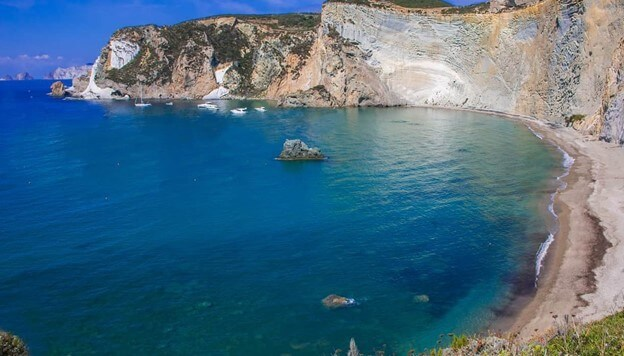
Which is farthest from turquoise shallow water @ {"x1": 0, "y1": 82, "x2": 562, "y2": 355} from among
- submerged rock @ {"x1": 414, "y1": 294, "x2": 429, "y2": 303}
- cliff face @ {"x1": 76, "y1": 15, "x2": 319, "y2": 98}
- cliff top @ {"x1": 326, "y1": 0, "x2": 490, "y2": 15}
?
cliff face @ {"x1": 76, "y1": 15, "x2": 319, "y2": 98}

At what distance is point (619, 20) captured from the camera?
6400cm

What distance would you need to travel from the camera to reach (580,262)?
29031mm

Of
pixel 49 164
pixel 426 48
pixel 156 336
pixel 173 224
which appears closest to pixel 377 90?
pixel 426 48

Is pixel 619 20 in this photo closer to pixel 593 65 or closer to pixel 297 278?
pixel 593 65

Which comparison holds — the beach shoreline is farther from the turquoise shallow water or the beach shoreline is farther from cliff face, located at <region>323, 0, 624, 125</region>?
cliff face, located at <region>323, 0, 624, 125</region>

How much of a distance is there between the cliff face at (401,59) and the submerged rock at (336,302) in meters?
45.2

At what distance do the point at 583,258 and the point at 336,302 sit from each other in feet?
51.4

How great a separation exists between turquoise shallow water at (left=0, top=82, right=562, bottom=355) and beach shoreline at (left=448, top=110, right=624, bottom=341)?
1293 millimetres

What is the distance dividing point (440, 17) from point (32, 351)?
97.6 metres

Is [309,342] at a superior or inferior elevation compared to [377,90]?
inferior

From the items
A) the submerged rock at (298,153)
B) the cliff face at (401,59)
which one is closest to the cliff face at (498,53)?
the cliff face at (401,59)

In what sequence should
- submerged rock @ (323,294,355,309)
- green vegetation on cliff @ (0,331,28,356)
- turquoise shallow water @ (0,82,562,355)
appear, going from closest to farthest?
green vegetation on cliff @ (0,331,28,356)
turquoise shallow water @ (0,82,562,355)
submerged rock @ (323,294,355,309)

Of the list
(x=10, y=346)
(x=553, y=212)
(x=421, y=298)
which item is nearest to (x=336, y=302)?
(x=421, y=298)

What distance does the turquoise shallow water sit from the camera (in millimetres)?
22547
